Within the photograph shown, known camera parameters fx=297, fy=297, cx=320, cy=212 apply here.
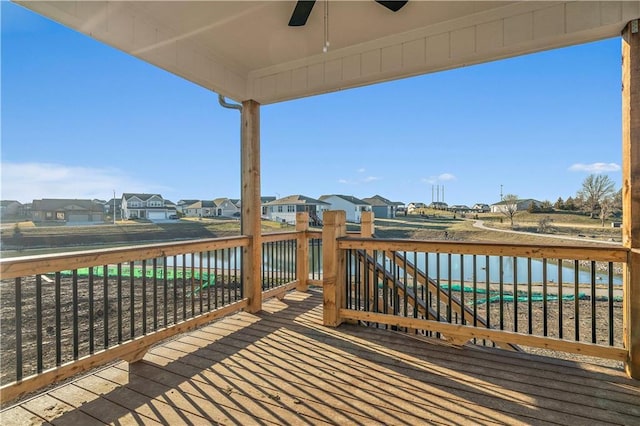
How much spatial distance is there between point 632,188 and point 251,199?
11.2ft

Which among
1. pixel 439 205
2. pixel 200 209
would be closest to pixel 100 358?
pixel 200 209

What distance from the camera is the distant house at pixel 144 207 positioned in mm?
5527

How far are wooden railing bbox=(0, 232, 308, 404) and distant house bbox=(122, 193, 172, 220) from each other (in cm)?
162

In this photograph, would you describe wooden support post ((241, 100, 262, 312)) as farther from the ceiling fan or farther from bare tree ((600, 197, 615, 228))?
bare tree ((600, 197, 615, 228))

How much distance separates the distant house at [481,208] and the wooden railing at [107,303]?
12.8 ft

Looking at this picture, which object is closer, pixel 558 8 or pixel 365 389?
pixel 365 389

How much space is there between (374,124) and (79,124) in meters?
12.9

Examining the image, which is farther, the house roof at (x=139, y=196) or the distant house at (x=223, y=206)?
the house roof at (x=139, y=196)

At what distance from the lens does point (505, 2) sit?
2385 millimetres

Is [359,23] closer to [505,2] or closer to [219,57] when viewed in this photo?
[505,2]

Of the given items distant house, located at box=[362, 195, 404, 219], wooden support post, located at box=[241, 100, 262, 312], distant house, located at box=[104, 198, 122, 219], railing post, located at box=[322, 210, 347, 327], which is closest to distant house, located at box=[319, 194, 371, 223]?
distant house, located at box=[362, 195, 404, 219]

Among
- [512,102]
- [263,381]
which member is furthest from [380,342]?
[512,102]

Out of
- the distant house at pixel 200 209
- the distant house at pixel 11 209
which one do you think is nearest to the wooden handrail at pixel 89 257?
the distant house at pixel 11 209

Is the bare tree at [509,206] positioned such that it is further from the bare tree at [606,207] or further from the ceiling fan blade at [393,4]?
the ceiling fan blade at [393,4]
